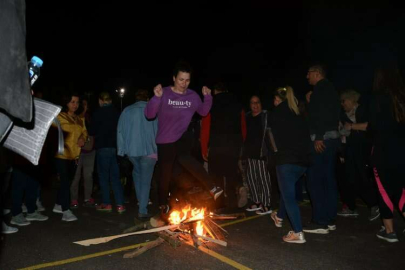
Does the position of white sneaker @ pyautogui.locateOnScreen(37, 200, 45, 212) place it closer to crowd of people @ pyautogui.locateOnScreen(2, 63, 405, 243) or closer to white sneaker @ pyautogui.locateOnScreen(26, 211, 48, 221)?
crowd of people @ pyautogui.locateOnScreen(2, 63, 405, 243)

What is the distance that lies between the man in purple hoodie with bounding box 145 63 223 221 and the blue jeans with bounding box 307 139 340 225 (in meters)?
1.48

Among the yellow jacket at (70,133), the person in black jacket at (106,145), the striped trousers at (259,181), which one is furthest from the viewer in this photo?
the person in black jacket at (106,145)

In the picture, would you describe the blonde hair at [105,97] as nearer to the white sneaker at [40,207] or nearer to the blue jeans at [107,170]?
the blue jeans at [107,170]

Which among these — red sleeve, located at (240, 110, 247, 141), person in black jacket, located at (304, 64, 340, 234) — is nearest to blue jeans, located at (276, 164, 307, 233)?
person in black jacket, located at (304, 64, 340, 234)

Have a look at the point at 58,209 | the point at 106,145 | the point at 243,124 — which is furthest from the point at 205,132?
the point at 58,209

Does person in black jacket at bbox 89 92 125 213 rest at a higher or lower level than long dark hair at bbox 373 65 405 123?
lower

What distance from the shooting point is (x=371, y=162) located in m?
5.09

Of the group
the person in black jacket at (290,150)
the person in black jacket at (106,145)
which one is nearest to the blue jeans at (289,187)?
the person in black jacket at (290,150)

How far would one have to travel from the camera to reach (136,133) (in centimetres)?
636

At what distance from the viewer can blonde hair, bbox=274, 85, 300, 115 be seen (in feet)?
17.0

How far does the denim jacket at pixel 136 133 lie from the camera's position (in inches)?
249

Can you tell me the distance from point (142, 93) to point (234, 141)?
1913 mm

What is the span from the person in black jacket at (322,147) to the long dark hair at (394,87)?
0.72 meters

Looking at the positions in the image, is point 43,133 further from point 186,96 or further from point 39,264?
point 186,96
